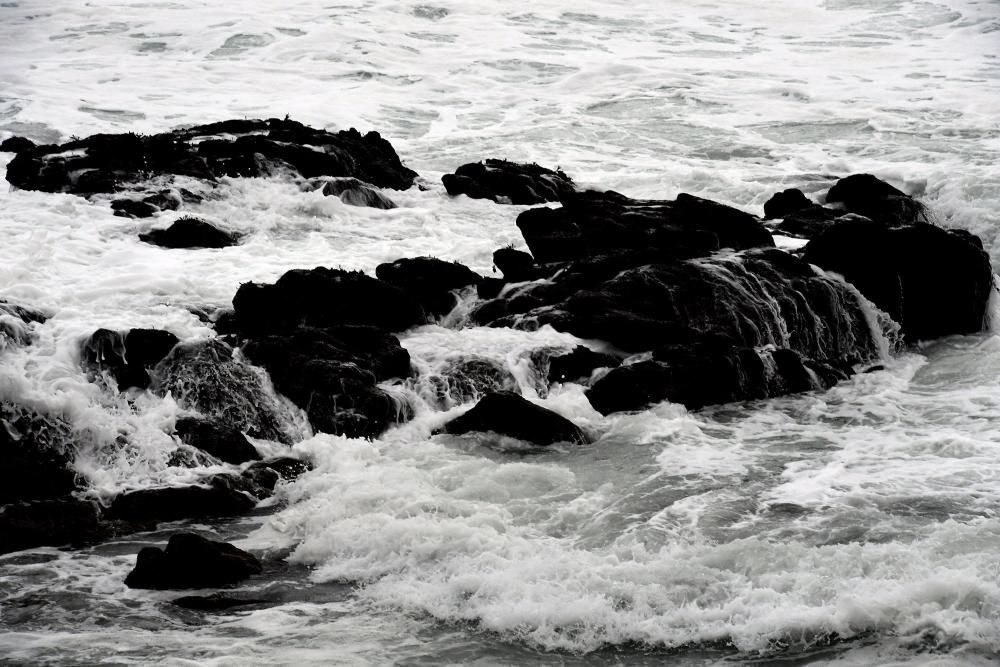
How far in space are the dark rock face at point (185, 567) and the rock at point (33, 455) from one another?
2109 mm

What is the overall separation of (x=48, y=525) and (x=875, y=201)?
1514cm

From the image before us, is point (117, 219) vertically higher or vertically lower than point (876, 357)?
higher

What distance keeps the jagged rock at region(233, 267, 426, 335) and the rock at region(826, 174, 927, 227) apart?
904 centimetres

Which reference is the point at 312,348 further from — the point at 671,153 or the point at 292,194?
the point at 671,153

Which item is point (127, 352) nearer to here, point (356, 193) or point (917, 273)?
point (356, 193)

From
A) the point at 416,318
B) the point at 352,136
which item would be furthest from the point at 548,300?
the point at 352,136

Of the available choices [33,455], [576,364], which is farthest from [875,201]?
[33,455]

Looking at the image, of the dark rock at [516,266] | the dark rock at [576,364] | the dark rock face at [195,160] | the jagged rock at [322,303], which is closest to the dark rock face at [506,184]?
the dark rock face at [195,160]

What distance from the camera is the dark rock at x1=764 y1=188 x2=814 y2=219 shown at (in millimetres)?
19859

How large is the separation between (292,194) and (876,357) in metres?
10.1

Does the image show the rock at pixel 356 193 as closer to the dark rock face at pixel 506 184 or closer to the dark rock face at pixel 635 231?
the dark rock face at pixel 506 184

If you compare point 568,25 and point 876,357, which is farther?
point 568,25

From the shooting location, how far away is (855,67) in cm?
3769

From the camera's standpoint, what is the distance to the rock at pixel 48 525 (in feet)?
29.6
